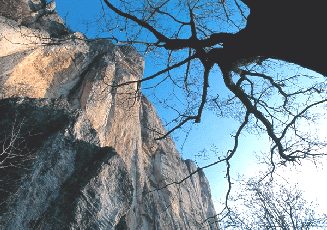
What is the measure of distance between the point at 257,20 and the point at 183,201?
15581 mm

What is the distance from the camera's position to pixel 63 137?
521 cm

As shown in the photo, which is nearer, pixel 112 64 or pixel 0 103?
pixel 0 103

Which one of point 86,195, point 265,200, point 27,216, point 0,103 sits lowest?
point 27,216

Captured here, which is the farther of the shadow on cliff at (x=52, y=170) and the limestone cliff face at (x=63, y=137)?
the limestone cliff face at (x=63, y=137)

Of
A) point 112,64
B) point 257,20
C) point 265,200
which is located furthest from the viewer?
point 112,64

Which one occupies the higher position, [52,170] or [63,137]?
[63,137]

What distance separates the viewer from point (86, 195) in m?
4.54

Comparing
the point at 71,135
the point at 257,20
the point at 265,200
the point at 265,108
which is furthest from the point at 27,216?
the point at 265,200

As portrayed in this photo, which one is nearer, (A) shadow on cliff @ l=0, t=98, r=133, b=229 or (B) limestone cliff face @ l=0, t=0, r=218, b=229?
(A) shadow on cliff @ l=0, t=98, r=133, b=229

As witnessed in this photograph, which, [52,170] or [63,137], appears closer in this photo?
[52,170]

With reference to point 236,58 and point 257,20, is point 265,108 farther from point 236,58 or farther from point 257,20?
point 257,20

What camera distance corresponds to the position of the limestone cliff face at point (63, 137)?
13.1ft

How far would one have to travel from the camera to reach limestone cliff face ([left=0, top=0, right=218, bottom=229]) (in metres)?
3.99

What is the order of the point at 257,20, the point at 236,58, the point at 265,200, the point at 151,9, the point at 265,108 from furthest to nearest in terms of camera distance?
the point at 265,200 < the point at 265,108 < the point at 151,9 < the point at 236,58 < the point at 257,20
